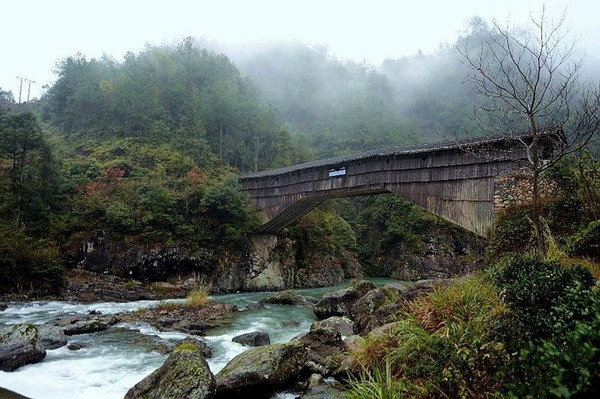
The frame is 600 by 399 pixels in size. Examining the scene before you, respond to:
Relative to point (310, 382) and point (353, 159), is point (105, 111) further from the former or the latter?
point (310, 382)

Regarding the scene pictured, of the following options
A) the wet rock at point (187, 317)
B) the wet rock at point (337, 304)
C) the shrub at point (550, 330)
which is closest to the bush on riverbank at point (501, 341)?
the shrub at point (550, 330)

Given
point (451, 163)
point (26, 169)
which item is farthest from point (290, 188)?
point (26, 169)

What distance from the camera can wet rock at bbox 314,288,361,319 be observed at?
13750 mm

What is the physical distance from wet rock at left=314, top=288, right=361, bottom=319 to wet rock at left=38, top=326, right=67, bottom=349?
25.8ft

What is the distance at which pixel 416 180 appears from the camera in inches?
678

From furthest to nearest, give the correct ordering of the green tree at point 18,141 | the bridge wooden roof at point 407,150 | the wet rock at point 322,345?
the green tree at point 18,141
the bridge wooden roof at point 407,150
the wet rock at point 322,345

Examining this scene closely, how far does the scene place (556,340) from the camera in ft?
9.91

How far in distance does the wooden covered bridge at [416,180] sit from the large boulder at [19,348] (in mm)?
10767

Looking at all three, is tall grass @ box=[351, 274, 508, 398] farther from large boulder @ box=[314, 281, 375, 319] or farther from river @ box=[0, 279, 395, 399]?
large boulder @ box=[314, 281, 375, 319]

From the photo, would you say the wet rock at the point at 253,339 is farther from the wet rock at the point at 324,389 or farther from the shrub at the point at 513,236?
the shrub at the point at 513,236

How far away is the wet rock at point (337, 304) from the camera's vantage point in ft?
45.1

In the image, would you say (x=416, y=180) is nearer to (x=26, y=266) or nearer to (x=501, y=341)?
(x=501, y=341)

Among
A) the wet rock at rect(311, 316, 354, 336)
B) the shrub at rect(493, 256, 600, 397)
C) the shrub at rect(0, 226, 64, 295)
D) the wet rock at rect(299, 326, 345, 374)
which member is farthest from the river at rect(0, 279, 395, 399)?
the shrub at rect(493, 256, 600, 397)

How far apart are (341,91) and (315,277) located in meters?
55.6
